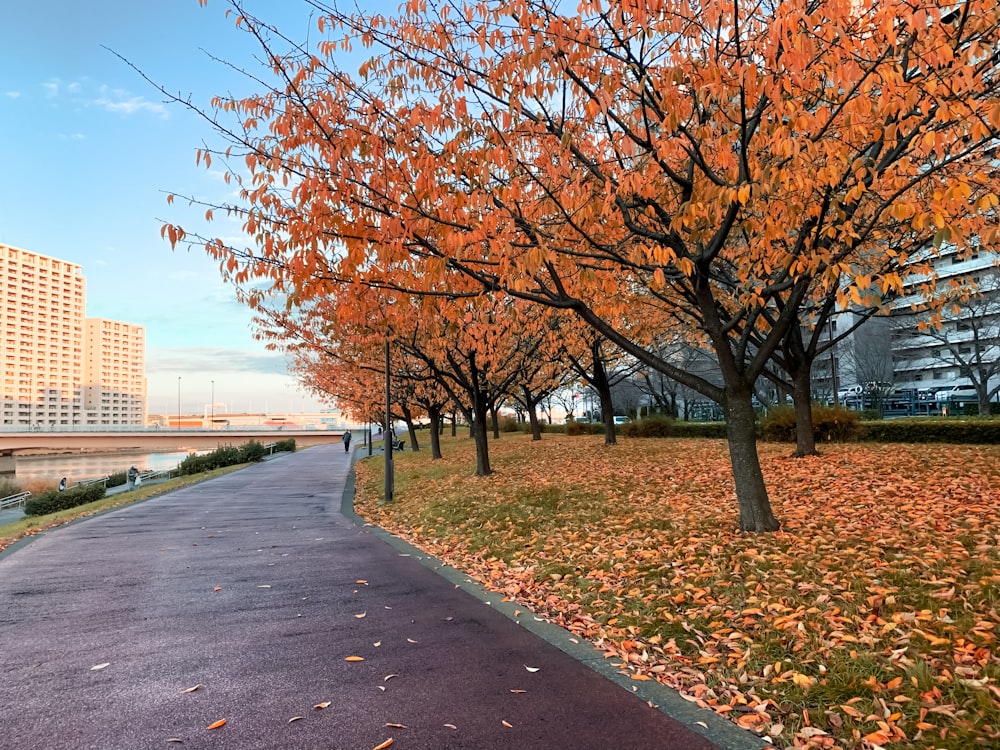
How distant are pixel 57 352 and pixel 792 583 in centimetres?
13442

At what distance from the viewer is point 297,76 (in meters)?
6.00

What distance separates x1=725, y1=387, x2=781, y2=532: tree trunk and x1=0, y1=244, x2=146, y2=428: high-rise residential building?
374ft

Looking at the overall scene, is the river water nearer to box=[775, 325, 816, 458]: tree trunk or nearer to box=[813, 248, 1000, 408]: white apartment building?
box=[775, 325, 816, 458]: tree trunk

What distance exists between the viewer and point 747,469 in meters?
6.77

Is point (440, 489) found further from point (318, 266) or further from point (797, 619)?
point (797, 619)

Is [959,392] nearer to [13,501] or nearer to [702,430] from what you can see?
[702,430]

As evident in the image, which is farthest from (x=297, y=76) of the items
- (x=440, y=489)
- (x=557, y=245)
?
(x=440, y=489)

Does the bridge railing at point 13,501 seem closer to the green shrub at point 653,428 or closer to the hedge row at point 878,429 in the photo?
the green shrub at point 653,428

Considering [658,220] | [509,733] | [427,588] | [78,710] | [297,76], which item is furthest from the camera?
[658,220]

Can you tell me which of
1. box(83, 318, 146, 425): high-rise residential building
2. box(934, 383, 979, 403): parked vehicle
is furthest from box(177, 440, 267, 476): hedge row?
box(83, 318, 146, 425): high-rise residential building

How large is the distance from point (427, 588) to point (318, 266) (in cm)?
385

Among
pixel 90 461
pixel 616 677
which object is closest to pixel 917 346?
pixel 616 677

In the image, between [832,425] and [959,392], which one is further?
[959,392]

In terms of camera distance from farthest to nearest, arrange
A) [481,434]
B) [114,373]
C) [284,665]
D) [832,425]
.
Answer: [114,373] < [832,425] < [481,434] < [284,665]
